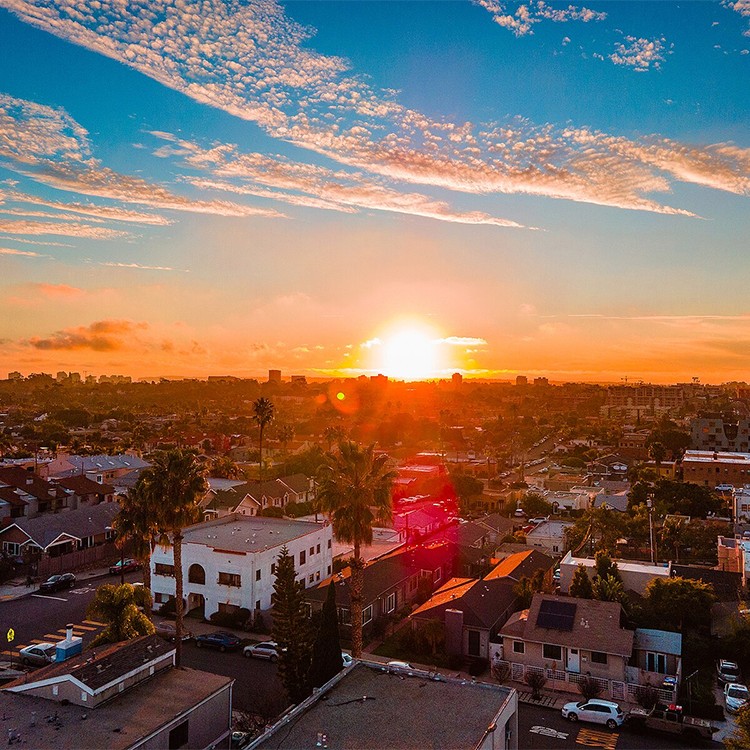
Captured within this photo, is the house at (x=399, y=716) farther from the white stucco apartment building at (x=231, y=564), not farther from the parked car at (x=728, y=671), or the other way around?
the white stucco apartment building at (x=231, y=564)

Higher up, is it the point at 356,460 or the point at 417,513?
the point at 356,460

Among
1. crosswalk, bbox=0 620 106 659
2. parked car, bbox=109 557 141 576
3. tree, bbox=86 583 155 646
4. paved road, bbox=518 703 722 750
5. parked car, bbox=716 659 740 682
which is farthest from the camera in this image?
parked car, bbox=109 557 141 576

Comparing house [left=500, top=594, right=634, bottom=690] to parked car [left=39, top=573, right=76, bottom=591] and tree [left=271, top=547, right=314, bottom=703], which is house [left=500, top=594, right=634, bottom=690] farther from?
parked car [left=39, top=573, right=76, bottom=591]

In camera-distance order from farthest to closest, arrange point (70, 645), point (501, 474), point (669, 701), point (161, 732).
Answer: point (501, 474)
point (669, 701)
point (70, 645)
point (161, 732)

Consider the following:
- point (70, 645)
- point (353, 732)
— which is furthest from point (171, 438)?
point (353, 732)

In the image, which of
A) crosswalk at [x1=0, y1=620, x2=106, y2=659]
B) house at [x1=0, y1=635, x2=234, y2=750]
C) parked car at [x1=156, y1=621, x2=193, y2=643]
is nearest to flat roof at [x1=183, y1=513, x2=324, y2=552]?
parked car at [x1=156, y1=621, x2=193, y2=643]

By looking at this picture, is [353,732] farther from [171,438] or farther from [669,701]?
[171,438]
